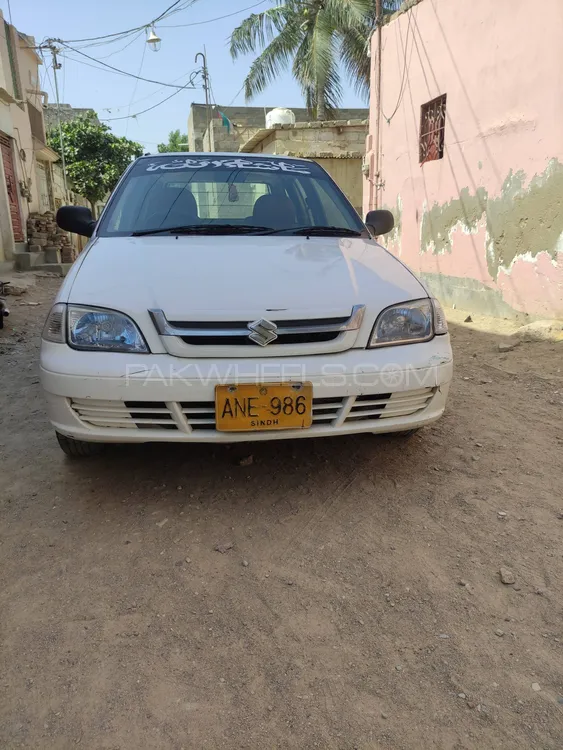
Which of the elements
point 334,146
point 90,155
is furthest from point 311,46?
point 90,155

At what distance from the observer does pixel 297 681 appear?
1.42 metres

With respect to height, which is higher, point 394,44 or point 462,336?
point 394,44

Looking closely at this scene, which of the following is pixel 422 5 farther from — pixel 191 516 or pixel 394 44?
pixel 191 516

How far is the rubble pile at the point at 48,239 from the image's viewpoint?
1329 centimetres

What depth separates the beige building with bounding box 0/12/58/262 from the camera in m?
12.0

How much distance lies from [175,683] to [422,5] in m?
8.54

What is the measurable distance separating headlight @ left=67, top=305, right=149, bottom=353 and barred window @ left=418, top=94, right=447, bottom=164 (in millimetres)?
6163

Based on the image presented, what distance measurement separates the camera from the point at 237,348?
1.99m

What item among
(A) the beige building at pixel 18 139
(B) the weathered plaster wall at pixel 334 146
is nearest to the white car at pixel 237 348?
(A) the beige building at pixel 18 139

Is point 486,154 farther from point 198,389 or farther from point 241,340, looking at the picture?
point 198,389

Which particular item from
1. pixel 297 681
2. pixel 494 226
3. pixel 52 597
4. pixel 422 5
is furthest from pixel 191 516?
pixel 422 5

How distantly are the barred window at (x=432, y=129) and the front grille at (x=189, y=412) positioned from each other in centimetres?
587

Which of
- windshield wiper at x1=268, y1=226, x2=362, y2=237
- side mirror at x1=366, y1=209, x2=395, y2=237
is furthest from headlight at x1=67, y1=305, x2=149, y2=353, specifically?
side mirror at x1=366, y1=209, x2=395, y2=237

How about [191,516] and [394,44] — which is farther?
[394,44]
